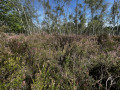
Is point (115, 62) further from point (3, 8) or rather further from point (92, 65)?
point (3, 8)

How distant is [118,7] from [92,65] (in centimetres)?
1869

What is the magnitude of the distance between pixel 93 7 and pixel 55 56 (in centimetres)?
1977

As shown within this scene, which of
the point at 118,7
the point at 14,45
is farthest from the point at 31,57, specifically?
the point at 118,7

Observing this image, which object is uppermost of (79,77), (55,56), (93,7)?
(93,7)

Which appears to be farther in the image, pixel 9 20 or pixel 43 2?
pixel 43 2

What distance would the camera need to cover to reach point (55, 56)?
241 centimetres

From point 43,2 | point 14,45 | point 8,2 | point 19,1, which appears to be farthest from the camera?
point 43,2

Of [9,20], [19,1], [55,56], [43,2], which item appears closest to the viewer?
[55,56]

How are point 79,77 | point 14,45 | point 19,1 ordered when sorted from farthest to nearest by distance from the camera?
A: point 19,1, point 14,45, point 79,77

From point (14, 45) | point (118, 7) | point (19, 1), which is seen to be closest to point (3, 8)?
point (19, 1)

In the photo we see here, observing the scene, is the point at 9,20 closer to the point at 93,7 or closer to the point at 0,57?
the point at 0,57

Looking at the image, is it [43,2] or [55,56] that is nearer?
[55,56]

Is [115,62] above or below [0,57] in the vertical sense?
below

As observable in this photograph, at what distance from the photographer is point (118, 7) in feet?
41.3
